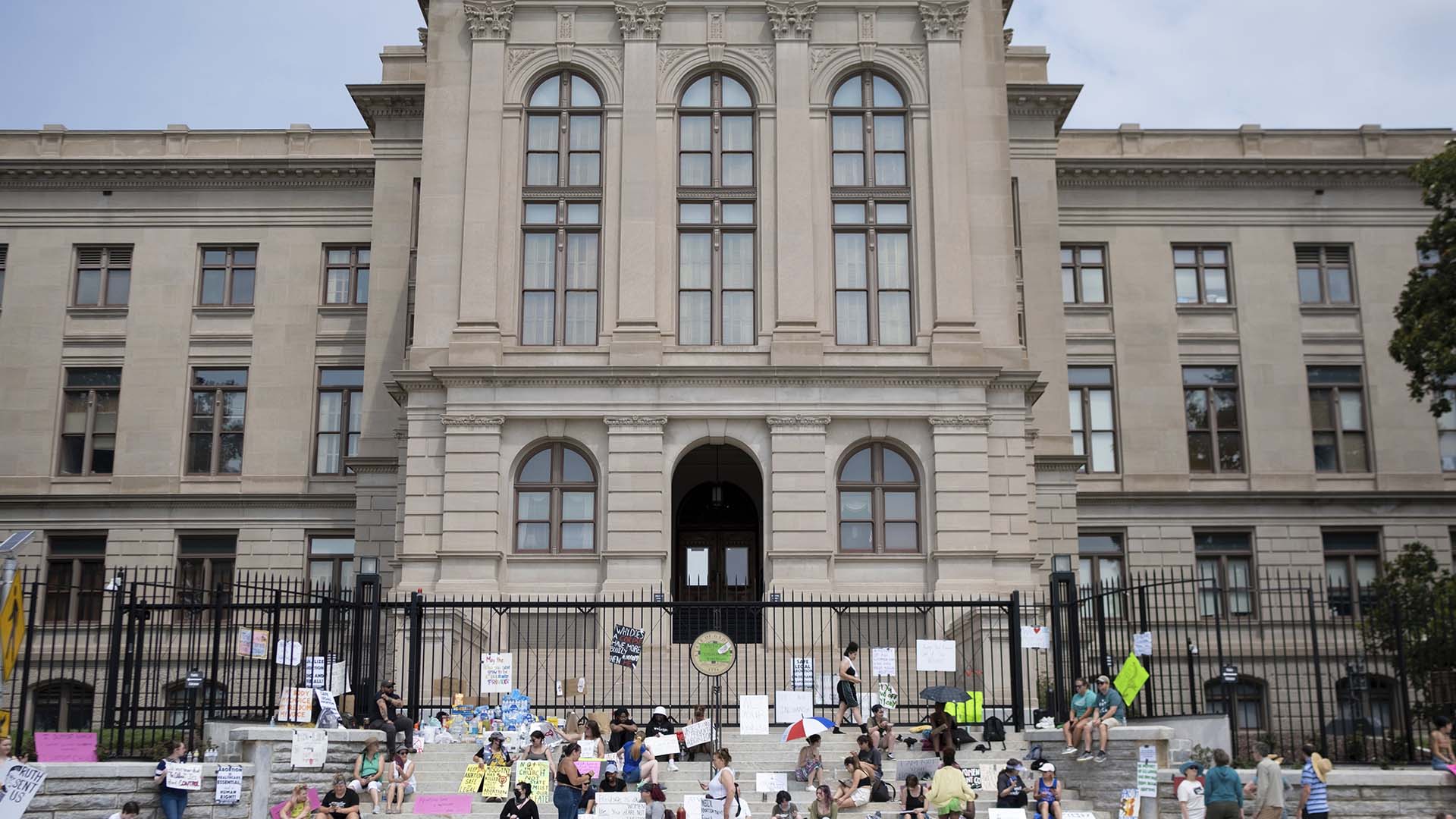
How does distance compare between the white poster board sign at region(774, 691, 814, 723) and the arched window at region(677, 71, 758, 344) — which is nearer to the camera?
the white poster board sign at region(774, 691, 814, 723)

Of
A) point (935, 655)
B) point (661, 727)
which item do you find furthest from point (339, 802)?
point (935, 655)

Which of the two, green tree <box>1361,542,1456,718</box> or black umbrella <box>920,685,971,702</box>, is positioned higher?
green tree <box>1361,542,1456,718</box>

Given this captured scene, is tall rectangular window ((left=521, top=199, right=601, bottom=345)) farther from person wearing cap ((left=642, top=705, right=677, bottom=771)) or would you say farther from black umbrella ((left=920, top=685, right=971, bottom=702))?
black umbrella ((left=920, top=685, right=971, bottom=702))

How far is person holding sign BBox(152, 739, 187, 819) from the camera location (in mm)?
20922

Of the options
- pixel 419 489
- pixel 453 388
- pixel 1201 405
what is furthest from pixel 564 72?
pixel 1201 405

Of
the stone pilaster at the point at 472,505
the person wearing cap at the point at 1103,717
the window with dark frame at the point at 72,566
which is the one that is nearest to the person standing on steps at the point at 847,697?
the person wearing cap at the point at 1103,717

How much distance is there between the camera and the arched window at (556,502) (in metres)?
36.1

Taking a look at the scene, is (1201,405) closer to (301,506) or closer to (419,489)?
(419,489)

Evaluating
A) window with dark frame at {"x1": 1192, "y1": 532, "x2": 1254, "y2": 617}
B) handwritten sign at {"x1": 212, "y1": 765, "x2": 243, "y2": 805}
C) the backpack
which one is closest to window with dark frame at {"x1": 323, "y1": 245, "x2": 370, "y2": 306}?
window with dark frame at {"x1": 1192, "y1": 532, "x2": 1254, "y2": 617}

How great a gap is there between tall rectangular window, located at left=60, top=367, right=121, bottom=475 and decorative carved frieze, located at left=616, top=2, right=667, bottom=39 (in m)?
22.6

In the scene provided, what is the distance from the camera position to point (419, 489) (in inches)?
1423

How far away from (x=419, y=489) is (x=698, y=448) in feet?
27.6

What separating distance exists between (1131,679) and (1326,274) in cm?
3150

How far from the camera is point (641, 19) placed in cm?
3869
